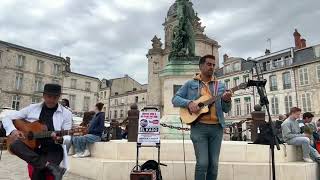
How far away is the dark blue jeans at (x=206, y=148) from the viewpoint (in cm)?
423

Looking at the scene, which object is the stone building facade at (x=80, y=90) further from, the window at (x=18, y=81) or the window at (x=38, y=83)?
the window at (x=18, y=81)

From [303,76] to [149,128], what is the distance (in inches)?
1492

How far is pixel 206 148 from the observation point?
4.32m

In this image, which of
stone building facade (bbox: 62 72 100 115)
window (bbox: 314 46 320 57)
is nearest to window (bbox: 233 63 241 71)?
window (bbox: 314 46 320 57)

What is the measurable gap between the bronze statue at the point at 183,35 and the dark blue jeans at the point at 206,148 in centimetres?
760

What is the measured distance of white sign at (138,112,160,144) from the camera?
19.0ft

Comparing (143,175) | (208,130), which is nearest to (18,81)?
(143,175)

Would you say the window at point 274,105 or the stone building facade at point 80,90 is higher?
the stone building facade at point 80,90

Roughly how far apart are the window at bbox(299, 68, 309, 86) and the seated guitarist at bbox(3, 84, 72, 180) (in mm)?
39802

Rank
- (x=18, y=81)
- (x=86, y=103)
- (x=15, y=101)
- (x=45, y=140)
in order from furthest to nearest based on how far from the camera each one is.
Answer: (x=86, y=103)
(x=18, y=81)
(x=15, y=101)
(x=45, y=140)

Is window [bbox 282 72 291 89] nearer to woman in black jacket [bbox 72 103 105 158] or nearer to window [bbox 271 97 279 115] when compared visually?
window [bbox 271 97 279 115]

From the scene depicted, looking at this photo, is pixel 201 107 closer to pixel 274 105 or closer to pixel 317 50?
pixel 317 50

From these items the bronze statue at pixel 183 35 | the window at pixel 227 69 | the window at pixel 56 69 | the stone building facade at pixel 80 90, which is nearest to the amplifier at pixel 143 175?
the bronze statue at pixel 183 35

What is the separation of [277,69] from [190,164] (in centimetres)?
3844
